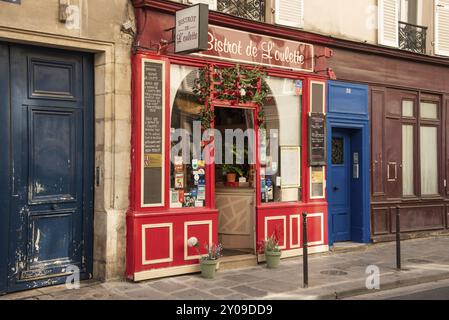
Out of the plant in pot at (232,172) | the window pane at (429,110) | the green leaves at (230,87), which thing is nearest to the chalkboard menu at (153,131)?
the green leaves at (230,87)

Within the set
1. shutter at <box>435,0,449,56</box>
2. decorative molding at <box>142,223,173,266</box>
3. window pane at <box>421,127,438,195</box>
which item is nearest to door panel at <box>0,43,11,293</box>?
decorative molding at <box>142,223,173,266</box>

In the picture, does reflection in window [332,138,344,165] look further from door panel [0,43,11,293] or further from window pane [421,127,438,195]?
door panel [0,43,11,293]

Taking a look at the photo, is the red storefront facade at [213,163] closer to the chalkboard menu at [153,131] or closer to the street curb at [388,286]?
the chalkboard menu at [153,131]

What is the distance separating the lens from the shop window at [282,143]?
9.21m

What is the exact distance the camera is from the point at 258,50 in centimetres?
895

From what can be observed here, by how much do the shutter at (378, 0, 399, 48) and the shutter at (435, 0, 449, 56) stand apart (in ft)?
4.61

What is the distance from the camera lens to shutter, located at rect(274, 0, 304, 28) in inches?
368

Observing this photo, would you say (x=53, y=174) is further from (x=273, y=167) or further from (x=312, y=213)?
(x=312, y=213)

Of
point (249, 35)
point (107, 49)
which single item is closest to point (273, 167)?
point (249, 35)

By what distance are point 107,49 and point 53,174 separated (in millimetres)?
1918

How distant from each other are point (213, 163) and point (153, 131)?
1242mm

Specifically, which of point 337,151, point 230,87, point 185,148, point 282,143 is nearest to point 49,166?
point 185,148

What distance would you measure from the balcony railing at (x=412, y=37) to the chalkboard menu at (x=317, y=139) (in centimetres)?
322

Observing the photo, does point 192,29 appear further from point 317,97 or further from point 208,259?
point 317,97
